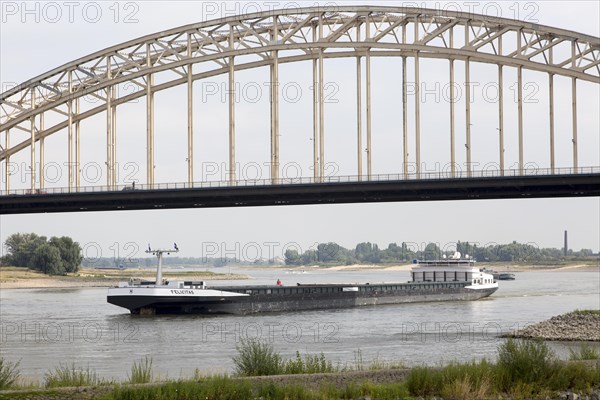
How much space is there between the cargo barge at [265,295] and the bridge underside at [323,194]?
13.5 feet

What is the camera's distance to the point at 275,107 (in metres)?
58.7

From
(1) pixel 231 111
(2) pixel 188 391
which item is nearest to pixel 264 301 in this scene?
(1) pixel 231 111

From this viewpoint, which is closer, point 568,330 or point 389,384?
point 389,384

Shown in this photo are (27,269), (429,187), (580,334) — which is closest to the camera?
(580,334)

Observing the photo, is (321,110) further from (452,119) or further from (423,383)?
(423,383)

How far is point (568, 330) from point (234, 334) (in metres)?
13.0

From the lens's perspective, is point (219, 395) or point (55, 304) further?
point (55, 304)

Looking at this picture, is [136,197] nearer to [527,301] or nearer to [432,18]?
[432,18]

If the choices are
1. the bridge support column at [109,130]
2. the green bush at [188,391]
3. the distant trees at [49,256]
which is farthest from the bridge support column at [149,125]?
the distant trees at [49,256]

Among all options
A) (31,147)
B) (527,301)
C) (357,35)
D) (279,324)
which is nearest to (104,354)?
(279,324)

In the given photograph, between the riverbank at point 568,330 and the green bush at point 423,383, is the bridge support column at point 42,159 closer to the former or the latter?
the riverbank at point 568,330

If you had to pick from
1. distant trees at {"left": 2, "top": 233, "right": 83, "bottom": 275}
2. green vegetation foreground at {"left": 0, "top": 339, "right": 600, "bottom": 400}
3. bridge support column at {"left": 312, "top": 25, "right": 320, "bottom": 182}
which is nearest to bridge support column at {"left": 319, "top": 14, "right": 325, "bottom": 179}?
bridge support column at {"left": 312, "top": 25, "right": 320, "bottom": 182}

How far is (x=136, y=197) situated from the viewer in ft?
172

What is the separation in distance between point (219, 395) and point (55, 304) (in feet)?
168
